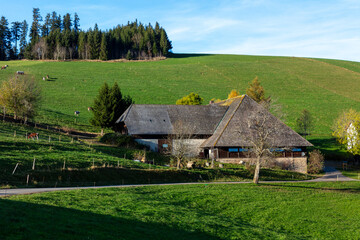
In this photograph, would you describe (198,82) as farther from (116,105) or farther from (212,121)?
(212,121)

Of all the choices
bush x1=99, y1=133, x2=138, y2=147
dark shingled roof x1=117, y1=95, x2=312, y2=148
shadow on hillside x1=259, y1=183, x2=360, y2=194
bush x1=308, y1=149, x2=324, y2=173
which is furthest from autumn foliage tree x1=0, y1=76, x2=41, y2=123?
bush x1=308, y1=149, x2=324, y2=173

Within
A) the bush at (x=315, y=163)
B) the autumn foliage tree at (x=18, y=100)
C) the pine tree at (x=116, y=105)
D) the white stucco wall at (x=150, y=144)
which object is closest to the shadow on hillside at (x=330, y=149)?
the bush at (x=315, y=163)

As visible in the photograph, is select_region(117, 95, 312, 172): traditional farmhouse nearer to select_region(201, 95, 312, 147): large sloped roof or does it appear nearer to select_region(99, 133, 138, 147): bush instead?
select_region(201, 95, 312, 147): large sloped roof

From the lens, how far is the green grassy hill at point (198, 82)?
75.0 m

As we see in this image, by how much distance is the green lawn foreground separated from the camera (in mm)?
12773

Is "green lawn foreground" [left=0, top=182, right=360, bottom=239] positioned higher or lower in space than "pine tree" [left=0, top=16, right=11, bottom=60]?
lower

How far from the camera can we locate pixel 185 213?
733 inches

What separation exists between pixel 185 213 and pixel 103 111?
1593 inches

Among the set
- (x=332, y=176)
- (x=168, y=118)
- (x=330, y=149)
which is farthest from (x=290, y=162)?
(x=330, y=149)

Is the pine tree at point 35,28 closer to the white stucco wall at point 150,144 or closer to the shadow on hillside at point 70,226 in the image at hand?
the white stucco wall at point 150,144

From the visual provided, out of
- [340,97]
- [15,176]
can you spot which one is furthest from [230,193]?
[340,97]

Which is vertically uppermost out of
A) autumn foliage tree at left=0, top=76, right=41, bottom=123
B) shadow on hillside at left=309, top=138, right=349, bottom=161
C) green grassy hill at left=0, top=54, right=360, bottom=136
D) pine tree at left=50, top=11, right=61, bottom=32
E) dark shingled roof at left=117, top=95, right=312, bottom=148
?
pine tree at left=50, top=11, right=61, bottom=32

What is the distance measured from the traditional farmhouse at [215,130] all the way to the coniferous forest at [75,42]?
83069 millimetres

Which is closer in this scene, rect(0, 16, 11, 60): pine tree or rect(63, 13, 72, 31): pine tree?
rect(0, 16, 11, 60): pine tree
